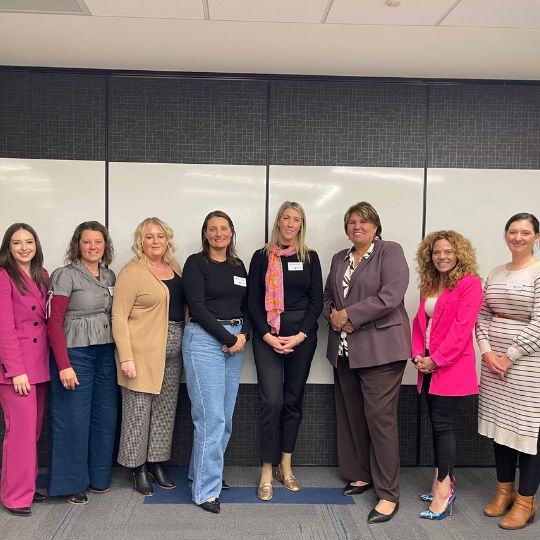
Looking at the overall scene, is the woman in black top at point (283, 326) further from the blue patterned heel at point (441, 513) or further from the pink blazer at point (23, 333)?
the pink blazer at point (23, 333)

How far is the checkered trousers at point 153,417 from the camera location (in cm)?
309

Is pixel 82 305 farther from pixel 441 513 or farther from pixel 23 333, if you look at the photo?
pixel 441 513

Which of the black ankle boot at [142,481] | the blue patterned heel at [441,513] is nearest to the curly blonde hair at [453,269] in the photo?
the blue patterned heel at [441,513]

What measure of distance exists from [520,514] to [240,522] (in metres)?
1.53

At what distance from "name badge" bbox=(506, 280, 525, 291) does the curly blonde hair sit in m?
0.16

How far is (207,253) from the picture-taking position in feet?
10.4

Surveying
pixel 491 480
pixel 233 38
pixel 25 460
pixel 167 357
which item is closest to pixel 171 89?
pixel 233 38

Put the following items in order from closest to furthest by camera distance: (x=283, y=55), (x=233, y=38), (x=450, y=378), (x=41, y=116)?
1. (x=450, y=378)
2. (x=233, y=38)
3. (x=283, y=55)
4. (x=41, y=116)

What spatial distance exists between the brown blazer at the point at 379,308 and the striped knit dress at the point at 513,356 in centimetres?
47

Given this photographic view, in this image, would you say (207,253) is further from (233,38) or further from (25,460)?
(25,460)

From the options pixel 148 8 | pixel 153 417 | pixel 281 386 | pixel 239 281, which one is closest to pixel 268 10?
pixel 148 8

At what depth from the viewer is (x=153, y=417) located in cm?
320

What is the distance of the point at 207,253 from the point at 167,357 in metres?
0.69

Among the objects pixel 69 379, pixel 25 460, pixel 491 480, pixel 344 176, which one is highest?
pixel 344 176
